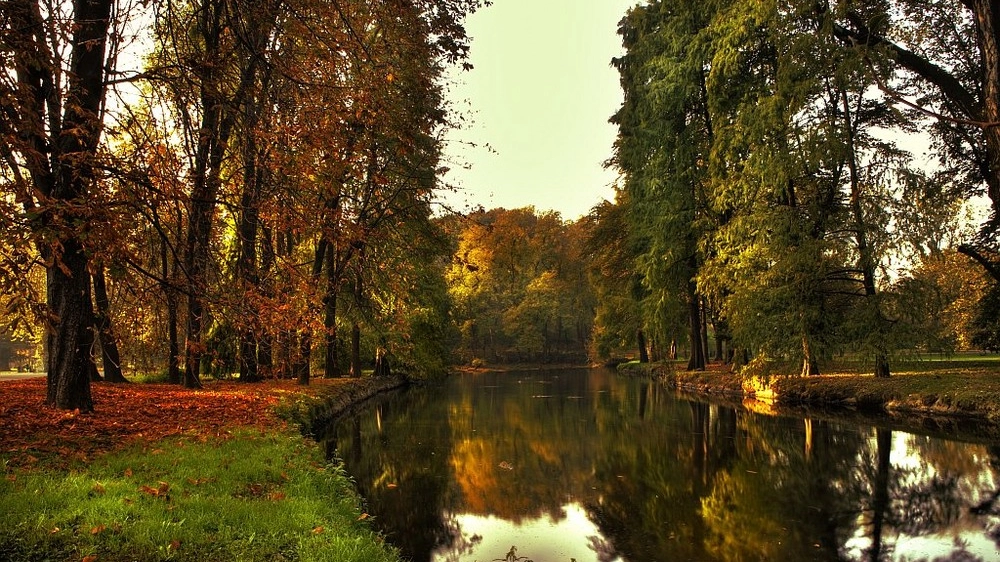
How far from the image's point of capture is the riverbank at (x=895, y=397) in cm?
1413

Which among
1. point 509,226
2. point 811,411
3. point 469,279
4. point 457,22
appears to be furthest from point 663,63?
point 509,226

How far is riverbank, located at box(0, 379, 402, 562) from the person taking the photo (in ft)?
14.8

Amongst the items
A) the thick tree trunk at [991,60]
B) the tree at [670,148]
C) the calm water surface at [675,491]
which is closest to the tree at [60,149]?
the calm water surface at [675,491]

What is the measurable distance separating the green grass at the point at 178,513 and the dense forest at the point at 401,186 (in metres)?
1.35

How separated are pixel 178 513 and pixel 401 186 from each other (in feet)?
46.4

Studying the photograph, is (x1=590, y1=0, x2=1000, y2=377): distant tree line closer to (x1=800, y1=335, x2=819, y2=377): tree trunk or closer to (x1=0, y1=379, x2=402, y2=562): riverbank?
(x1=800, y1=335, x2=819, y2=377): tree trunk

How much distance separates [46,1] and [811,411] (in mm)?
19013

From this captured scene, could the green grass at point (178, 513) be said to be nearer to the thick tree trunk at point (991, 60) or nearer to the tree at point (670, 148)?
the thick tree trunk at point (991, 60)

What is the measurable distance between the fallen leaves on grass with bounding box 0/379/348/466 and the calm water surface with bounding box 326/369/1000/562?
227 centimetres

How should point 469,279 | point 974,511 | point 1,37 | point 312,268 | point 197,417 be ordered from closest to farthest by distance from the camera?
1. point 1,37
2. point 974,511
3. point 197,417
4. point 312,268
5. point 469,279

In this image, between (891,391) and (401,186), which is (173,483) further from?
(891,391)

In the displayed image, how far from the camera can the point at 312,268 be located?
21828 millimetres

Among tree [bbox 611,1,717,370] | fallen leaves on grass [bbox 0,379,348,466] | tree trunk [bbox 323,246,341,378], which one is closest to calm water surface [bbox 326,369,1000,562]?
fallen leaves on grass [bbox 0,379,348,466]

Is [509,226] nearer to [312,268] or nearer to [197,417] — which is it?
[312,268]
